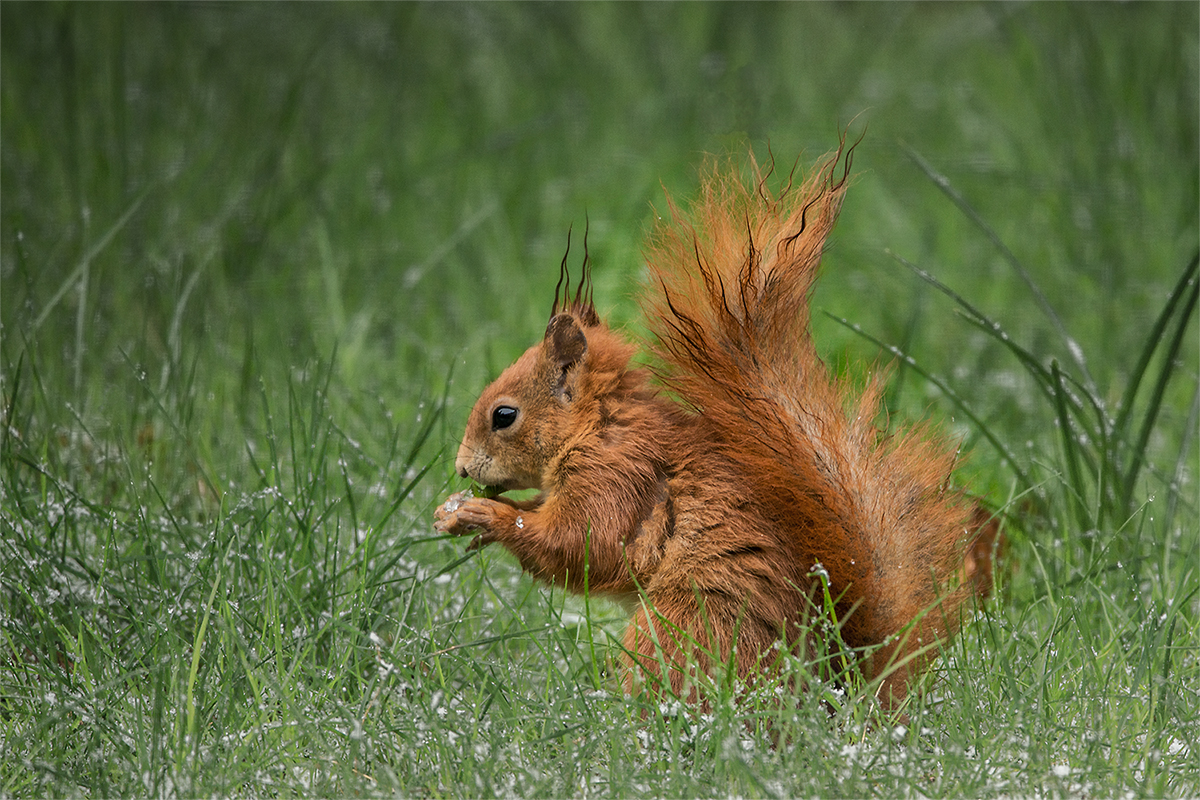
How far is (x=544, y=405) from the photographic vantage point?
7.38 feet

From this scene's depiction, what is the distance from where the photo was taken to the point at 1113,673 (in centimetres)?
216

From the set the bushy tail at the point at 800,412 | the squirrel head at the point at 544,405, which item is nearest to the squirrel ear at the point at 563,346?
the squirrel head at the point at 544,405

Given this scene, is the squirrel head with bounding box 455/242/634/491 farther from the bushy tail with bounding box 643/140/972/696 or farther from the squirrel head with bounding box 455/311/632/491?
the bushy tail with bounding box 643/140/972/696

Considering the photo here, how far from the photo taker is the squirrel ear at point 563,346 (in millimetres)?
2227

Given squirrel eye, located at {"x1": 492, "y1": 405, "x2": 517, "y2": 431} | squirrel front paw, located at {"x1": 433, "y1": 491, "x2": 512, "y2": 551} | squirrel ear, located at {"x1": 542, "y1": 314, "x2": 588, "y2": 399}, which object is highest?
squirrel ear, located at {"x1": 542, "y1": 314, "x2": 588, "y2": 399}

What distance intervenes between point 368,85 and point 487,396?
12.5 feet

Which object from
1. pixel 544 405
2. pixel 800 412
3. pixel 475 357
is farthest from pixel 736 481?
pixel 475 357

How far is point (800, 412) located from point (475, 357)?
2.00 meters

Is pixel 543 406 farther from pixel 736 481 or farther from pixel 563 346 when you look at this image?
pixel 736 481

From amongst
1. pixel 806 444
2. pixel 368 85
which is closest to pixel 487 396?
pixel 806 444

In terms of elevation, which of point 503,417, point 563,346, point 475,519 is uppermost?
point 563,346

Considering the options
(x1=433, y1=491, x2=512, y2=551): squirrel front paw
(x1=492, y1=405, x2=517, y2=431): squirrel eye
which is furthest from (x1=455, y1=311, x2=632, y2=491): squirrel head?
(x1=433, y1=491, x2=512, y2=551): squirrel front paw

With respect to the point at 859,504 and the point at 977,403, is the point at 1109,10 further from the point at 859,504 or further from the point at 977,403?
the point at 859,504

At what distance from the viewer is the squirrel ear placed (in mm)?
2227
